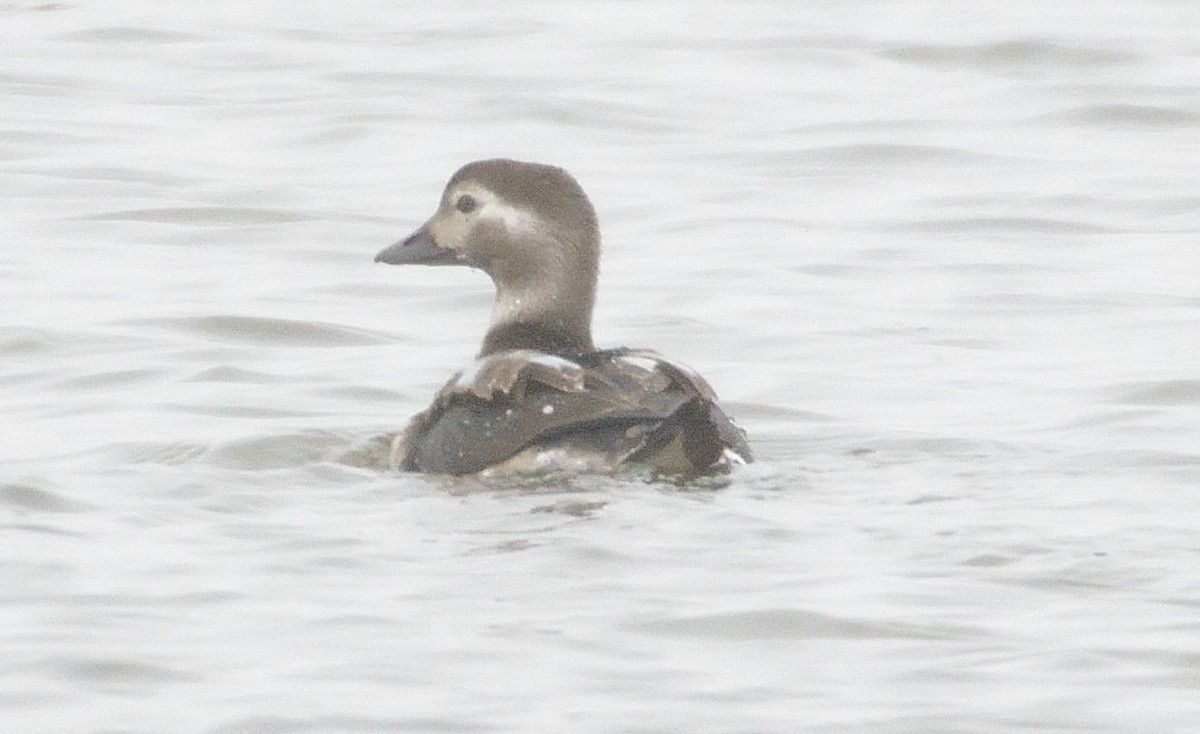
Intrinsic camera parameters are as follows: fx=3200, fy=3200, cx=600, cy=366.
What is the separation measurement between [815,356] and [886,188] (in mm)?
3667

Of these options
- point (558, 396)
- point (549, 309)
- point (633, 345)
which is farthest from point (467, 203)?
point (633, 345)

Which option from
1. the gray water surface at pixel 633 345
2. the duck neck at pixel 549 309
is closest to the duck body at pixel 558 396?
the duck neck at pixel 549 309

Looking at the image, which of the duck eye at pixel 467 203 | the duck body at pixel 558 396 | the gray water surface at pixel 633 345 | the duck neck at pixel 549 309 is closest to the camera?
the gray water surface at pixel 633 345

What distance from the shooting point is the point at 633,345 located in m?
12.4

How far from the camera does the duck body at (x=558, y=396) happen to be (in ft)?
30.1

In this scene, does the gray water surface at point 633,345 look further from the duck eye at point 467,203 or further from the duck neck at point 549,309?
the duck eye at point 467,203

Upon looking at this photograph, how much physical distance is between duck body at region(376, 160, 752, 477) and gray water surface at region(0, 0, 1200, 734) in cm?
11

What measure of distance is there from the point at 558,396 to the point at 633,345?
3163 millimetres

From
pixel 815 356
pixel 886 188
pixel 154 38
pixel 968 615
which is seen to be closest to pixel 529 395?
pixel 968 615

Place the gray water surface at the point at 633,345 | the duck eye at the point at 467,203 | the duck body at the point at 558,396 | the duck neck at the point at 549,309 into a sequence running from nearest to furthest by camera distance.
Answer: the gray water surface at the point at 633,345, the duck body at the point at 558,396, the duck neck at the point at 549,309, the duck eye at the point at 467,203

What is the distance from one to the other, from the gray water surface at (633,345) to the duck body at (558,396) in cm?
11

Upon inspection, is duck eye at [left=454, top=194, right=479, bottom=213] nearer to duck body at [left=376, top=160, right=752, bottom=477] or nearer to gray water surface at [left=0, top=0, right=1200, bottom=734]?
duck body at [left=376, top=160, right=752, bottom=477]

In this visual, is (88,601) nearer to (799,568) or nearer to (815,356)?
(799,568)

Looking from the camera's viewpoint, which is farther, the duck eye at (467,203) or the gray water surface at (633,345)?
the duck eye at (467,203)
